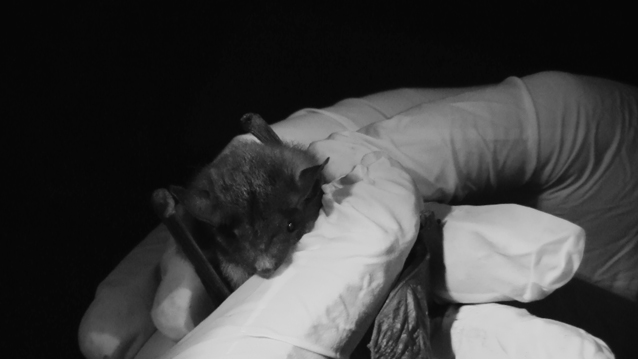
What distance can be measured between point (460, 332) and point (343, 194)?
1.20 ft

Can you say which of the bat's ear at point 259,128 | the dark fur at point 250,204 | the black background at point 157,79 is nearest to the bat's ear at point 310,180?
the dark fur at point 250,204

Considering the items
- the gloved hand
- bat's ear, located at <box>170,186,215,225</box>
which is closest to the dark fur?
bat's ear, located at <box>170,186,215,225</box>

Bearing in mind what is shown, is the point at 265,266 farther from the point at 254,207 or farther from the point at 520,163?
the point at 520,163

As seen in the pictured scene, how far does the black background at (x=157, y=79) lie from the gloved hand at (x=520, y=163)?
166 millimetres

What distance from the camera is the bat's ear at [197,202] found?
1.24 meters

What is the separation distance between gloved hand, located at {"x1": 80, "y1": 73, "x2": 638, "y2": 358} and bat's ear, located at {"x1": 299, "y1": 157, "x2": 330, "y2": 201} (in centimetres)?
20

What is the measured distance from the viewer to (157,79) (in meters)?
1.40

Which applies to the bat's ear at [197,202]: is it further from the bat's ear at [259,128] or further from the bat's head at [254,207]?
the bat's ear at [259,128]

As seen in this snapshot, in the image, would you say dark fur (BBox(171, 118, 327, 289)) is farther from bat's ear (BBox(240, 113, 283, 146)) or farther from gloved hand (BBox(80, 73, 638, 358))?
gloved hand (BBox(80, 73, 638, 358))

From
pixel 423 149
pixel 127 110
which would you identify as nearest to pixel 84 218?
pixel 127 110

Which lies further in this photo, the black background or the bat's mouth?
the black background

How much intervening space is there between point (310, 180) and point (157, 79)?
0.53 m

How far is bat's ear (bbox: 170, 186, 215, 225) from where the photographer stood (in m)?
1.24

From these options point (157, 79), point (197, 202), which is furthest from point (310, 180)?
point (157, 79)
